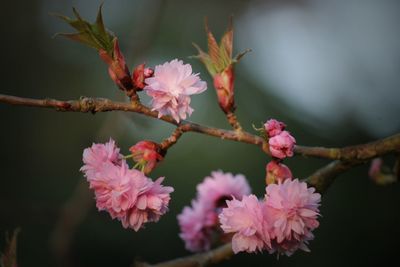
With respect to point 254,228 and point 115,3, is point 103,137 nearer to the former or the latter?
point 254,228

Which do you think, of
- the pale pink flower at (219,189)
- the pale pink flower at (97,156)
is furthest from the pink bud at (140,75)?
the pale pink flower at (219,189)

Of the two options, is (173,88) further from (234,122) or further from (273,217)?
(273,217)

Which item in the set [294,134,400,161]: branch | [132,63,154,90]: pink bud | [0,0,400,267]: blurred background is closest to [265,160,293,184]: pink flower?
[294,134,400,161]: branch

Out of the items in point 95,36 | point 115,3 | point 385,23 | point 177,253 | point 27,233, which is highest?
point 115,3

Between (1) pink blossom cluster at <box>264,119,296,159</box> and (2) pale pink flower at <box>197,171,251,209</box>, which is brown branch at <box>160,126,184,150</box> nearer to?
(1) pink blossom cluster at <box>264,119,296,159</box>

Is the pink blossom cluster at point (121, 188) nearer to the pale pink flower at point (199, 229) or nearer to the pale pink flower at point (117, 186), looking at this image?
the pale pink flower at point (117, 186)

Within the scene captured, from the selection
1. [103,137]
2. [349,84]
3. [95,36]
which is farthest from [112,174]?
[349,84]
